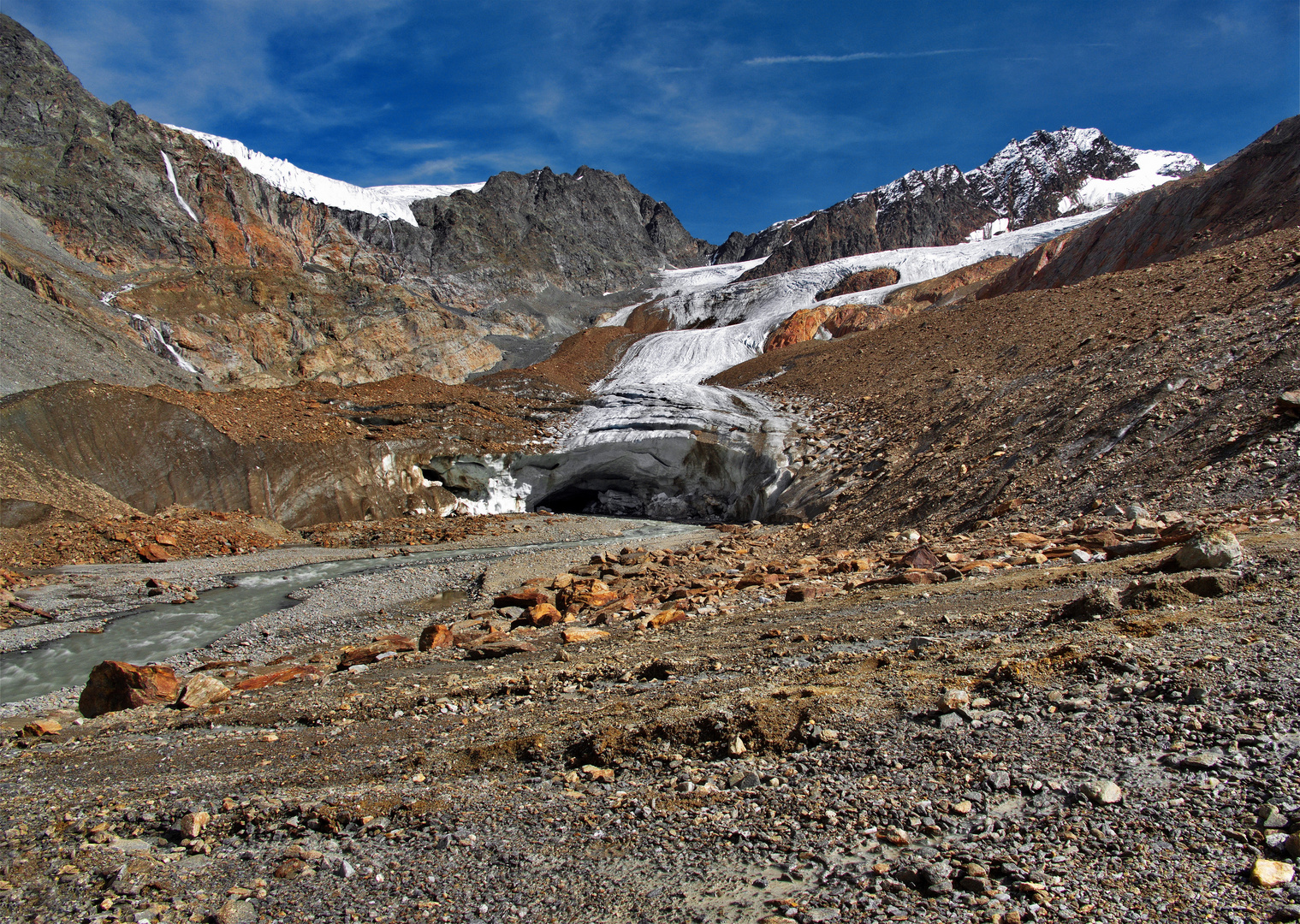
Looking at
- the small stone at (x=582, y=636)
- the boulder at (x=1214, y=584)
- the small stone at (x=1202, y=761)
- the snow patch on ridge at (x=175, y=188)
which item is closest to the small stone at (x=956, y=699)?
the small stone at (x=1202, y=761)

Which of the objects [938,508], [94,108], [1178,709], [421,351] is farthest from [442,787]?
[94,108]

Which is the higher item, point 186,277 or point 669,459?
point 186,277

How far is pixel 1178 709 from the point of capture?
2.98m

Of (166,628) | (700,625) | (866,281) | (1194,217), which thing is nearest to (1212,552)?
(700,625)

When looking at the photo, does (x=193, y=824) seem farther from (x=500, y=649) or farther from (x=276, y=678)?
(x=276, y=678)

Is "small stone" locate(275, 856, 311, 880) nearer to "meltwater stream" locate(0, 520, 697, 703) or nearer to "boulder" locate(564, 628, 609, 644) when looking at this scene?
"boulder" locate(564, 628, 609, 644)

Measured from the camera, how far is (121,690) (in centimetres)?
631

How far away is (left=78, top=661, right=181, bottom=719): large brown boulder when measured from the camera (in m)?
6.28

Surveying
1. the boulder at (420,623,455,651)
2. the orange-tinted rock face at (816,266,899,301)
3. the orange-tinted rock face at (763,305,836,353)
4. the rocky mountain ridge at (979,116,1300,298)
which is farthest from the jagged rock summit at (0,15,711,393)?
the rocky mountain ridge at (979,116,1300,298)

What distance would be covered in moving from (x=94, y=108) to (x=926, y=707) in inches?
2780

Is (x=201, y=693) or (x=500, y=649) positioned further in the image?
(x=500, y=649)

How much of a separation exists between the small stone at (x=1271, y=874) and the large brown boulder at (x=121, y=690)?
7379mm

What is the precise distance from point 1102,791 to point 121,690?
7.35 m

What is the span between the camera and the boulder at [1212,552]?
4.74 meters
